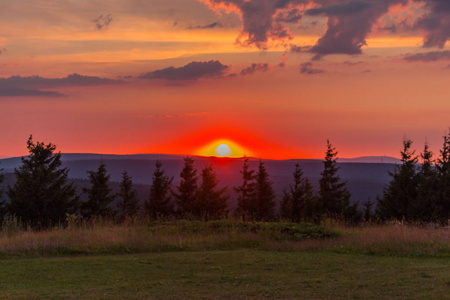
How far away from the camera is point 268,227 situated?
2069cm

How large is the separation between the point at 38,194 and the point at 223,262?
106 feet

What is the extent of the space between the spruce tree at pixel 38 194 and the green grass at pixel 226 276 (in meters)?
28.8

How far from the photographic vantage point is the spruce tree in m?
41.8

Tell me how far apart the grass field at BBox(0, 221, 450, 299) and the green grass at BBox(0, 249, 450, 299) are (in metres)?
0.03

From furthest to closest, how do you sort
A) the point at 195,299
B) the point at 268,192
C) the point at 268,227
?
1. the point at 268,192
2. the point at 268,227
3. the point at 195,299

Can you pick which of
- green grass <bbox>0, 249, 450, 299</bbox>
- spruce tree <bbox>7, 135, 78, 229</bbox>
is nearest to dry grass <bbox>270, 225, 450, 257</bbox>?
green grass <bbox>0, 249, 450, 299</bbox>

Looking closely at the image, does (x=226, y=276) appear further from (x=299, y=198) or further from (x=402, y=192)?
(x=299, y=198)

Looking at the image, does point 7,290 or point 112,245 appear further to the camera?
point 112,245

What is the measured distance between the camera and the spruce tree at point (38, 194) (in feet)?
137

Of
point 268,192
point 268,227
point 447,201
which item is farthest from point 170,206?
point 268,227

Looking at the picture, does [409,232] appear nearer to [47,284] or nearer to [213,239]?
[213,239]

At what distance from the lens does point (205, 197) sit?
202 feet

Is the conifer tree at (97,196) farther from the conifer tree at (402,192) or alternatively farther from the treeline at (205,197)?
the conifer tree at (402,192)

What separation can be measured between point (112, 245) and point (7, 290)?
6.67m
